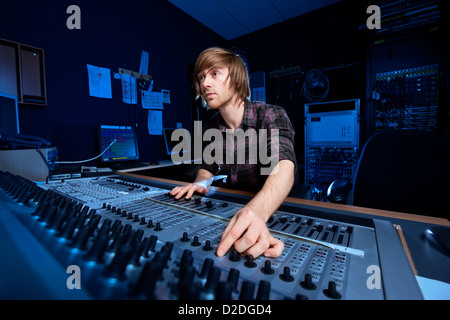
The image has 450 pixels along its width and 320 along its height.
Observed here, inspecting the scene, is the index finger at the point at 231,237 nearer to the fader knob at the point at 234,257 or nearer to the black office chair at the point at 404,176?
the fader knob at the point at 234,257

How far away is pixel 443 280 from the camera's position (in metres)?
0.40

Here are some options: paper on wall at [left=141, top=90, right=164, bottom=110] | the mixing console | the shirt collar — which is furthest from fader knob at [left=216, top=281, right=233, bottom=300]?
paper on wall at [left=141, top=90, right=164, bottom=110]

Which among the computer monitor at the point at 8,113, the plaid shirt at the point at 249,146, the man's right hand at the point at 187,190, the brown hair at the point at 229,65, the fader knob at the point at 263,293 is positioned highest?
the brown hair at the point at 229,65

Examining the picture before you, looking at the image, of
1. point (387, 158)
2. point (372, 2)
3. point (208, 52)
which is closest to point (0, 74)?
point (208, 52)

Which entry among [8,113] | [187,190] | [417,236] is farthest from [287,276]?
[8,113]

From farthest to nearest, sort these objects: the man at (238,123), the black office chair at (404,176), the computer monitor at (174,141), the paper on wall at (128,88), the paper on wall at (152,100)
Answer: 1. the computer monitor at (174,141)
2. the paper on wall at (152,100)
3. the paper on wall at (128,88)
4. the black office chair at (404,176)
5. the man at (238,123)

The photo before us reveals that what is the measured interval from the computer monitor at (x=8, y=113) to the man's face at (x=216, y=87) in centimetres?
113

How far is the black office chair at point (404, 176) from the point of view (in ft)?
3.54

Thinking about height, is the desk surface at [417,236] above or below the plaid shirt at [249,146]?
below

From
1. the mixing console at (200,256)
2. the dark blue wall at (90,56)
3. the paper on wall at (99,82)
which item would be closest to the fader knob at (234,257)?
the mixing console at (200,256)

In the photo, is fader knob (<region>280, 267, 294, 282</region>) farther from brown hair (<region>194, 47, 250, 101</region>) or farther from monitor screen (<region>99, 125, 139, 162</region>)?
monitor screen (<region>99, 125, 139, 162</region>)

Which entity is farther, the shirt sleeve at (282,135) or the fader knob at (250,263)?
the shirt sleeve at (282,135)

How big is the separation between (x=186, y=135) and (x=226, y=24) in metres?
1.83
